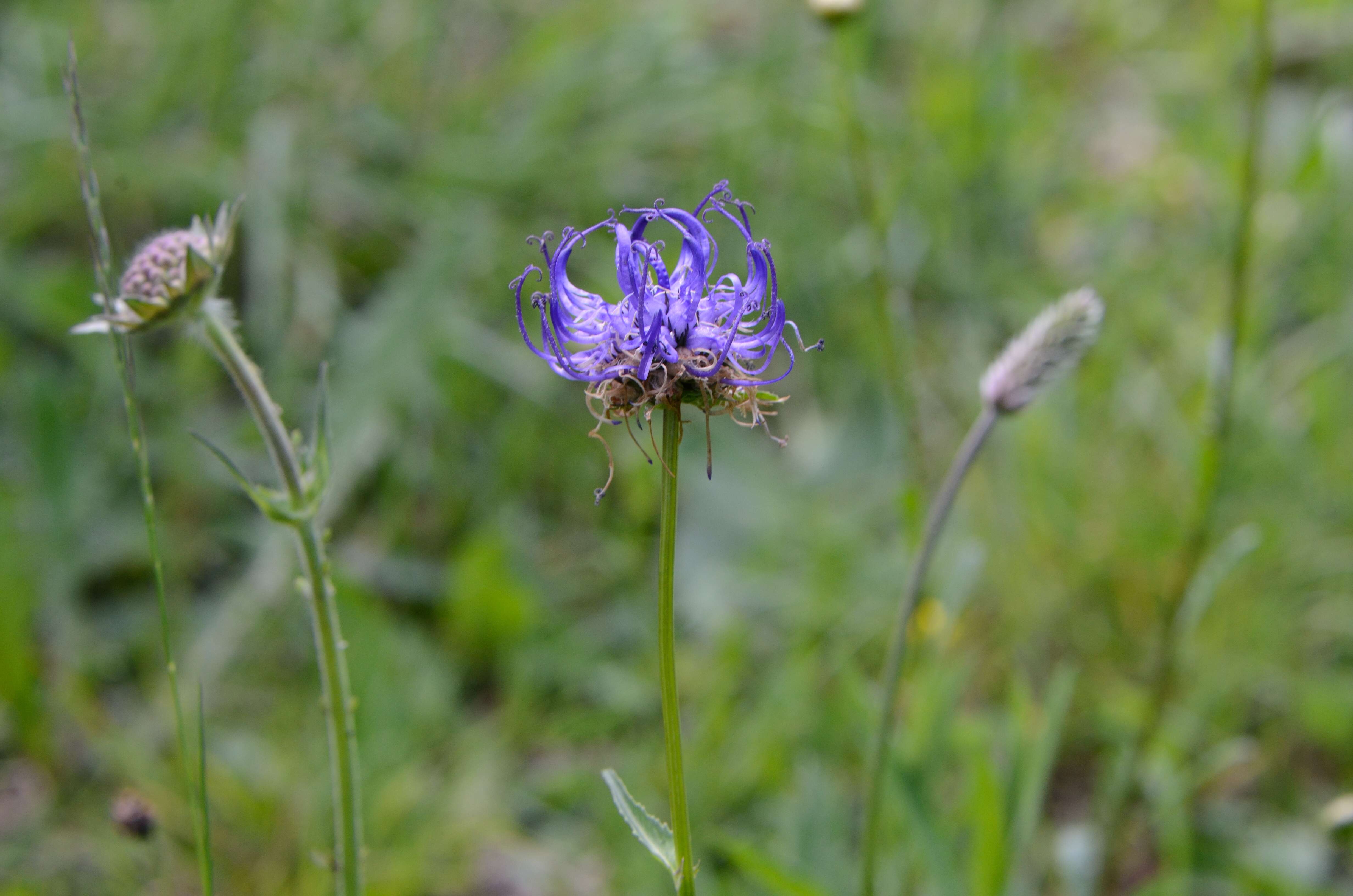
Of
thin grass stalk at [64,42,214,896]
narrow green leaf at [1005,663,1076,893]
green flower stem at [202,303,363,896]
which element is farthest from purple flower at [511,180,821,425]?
narrow green leaf at [1005,663,1076,893]

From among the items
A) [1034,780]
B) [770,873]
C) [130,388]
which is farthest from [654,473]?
[130,388]

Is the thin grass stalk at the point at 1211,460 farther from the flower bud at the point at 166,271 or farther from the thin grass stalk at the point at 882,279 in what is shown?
the flower bud at the point at 166,271

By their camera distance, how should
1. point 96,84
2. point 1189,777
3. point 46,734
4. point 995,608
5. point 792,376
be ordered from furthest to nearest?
point 96,84
point 792,376
point 995,608
point 46,734
point 1189,777

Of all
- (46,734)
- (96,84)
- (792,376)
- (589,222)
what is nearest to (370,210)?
(589,222)

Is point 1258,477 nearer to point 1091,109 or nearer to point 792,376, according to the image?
point 792,376

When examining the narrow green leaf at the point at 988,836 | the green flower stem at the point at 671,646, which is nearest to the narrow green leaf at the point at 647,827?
the green flower stem at the point at 671,646

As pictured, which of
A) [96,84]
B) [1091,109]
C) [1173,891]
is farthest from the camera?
[1091,109]
